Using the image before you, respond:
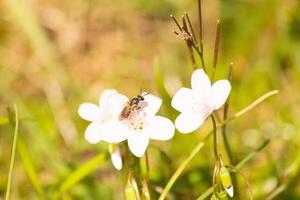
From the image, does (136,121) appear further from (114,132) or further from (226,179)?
(226,179)

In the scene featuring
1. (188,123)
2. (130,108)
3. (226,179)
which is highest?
(130,108)

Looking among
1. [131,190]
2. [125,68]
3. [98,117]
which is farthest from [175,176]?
[125,68]

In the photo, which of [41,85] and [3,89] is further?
[41,85]

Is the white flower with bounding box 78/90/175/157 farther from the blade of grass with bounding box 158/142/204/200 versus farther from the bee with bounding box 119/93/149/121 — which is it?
the blade of grass with bounding box 158/142/204/200

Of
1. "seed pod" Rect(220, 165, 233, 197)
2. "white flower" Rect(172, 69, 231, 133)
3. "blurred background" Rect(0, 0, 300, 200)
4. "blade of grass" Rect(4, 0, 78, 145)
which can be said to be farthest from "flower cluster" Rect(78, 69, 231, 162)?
"blade of grass" Rect(4, 0, 78, 145)

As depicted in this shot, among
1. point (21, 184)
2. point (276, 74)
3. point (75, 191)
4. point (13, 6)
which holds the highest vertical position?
point (13, 6)

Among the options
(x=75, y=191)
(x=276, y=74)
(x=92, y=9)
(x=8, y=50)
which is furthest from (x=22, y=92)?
(x=276, y=74)

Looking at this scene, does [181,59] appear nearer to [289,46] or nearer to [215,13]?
[215,13]
